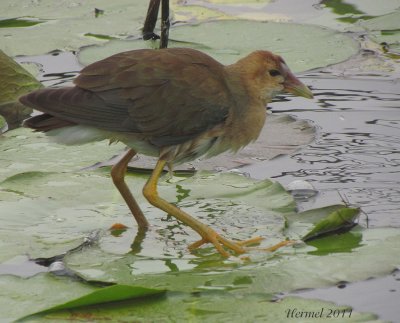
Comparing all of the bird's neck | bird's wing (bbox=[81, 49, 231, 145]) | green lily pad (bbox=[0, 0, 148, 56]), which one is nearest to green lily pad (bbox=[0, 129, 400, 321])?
the bird's neck

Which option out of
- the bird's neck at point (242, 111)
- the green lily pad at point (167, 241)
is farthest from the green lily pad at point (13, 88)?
the bird's neck at point (242, 111)

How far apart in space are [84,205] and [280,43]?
3139 mm

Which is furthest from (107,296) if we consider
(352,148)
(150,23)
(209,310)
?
(150,23)

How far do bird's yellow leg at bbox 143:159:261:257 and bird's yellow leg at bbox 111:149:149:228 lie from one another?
0.36ft

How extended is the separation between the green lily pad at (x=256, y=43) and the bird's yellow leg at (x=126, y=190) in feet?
7.96

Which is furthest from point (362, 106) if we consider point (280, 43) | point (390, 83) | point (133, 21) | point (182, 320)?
point (182, 320)

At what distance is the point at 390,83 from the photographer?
6832 millimetres

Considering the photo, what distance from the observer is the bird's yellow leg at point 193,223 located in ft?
14.0

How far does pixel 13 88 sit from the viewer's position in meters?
6.55

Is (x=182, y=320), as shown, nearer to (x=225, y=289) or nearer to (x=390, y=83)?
(x=225, y=289)

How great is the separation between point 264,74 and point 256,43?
2.79 metres

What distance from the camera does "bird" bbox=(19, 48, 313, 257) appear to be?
14.8 ft

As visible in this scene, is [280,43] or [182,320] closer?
Result: [182,320]

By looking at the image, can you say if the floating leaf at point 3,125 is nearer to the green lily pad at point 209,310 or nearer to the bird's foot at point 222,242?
the bird's foot at point 222,242
